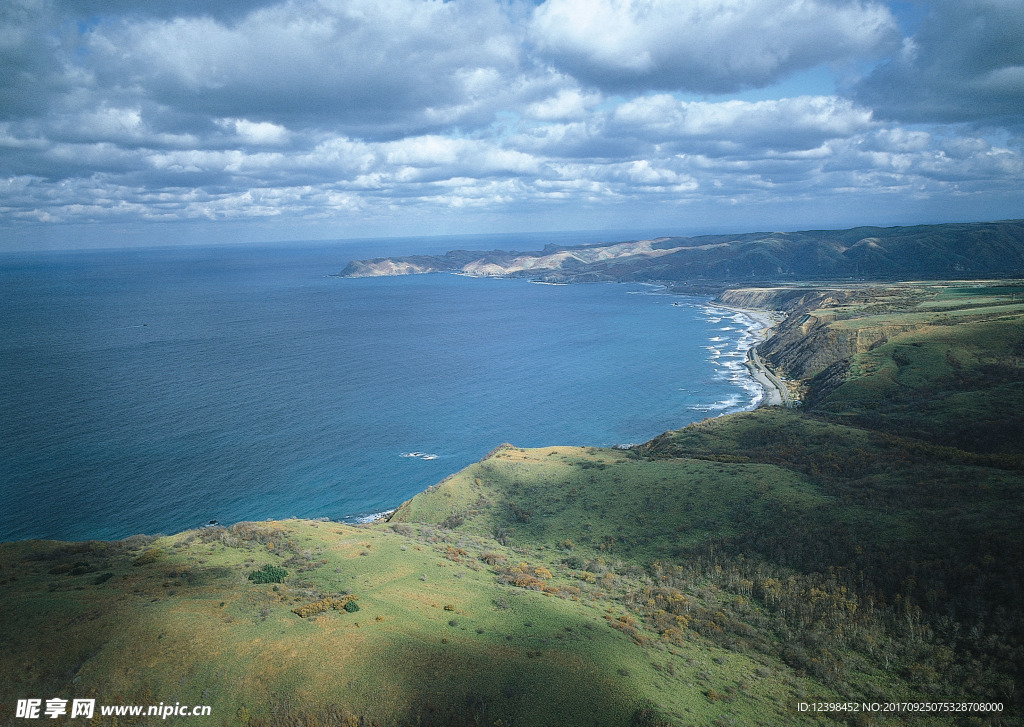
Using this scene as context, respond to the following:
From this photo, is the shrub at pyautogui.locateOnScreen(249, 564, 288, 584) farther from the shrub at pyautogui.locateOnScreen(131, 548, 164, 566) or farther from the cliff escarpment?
the cliff escarpment

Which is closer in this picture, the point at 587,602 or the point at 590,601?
the point at 587,602

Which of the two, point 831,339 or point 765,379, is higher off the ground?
point 831,339

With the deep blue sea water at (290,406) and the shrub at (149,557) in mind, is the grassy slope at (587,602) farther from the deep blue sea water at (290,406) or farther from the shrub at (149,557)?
the deep blue sea water at (290,406)

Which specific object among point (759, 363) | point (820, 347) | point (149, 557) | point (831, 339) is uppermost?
point (831, 339)

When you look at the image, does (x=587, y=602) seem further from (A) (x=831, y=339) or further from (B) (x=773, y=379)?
(A) (x=831, y=339)

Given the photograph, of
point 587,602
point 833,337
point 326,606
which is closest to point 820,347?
point 833,337

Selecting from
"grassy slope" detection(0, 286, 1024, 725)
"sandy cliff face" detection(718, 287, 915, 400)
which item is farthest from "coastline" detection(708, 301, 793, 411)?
"grassy slope" detection(0, 286, 1024, 725)

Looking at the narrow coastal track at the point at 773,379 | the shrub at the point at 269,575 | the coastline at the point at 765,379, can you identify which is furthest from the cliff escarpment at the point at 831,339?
the shrub at the point at 269,575
